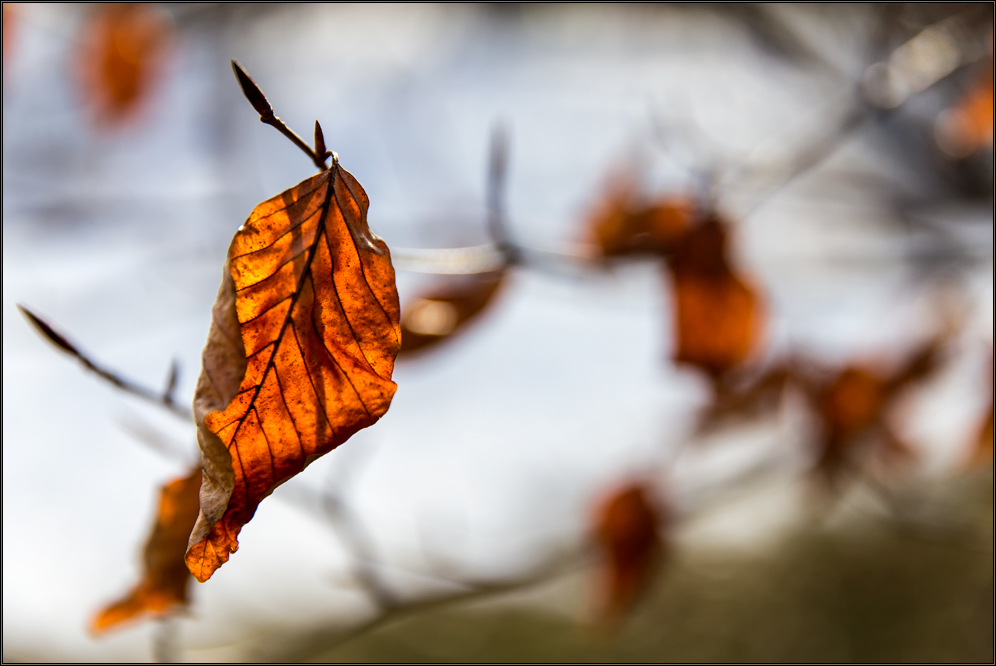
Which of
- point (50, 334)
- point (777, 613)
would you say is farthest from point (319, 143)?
point (777, 613)

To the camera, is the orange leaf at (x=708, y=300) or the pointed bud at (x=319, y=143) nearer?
the pointed bud at (x=319, y=143)

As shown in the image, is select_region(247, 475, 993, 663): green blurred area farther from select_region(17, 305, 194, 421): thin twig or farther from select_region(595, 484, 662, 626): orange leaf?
select_region(17, 305, 194, 421): thin twig

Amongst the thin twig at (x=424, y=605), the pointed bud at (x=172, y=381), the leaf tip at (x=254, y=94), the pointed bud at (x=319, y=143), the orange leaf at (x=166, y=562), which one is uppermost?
the leaf tip at (x=254, y=94)

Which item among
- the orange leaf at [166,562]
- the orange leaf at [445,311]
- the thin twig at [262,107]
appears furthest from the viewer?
the orange leaf at [445,311]

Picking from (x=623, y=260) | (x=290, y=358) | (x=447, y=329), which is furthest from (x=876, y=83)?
(x=290, y=358)

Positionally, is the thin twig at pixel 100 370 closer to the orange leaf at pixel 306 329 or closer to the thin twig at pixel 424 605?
the orange leaf at pixel 306 329

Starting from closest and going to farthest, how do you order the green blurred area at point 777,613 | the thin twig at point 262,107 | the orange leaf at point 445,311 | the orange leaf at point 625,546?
the thin twig at point 262,107, the orange leaf at point 445,311, the orange leaf at point 625,546, the green blurred area at point 777,613

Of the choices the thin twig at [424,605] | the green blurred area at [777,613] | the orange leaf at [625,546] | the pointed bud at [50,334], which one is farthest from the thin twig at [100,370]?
the green blurred area at [777,613]
